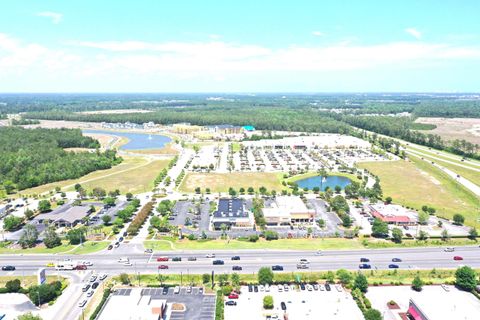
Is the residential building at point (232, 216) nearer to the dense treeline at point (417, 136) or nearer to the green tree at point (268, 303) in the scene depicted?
the green tree at point (268, 303)

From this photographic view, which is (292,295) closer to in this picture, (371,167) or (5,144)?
(371,167)

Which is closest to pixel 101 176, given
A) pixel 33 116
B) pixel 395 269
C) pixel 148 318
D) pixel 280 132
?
pixel 148 318

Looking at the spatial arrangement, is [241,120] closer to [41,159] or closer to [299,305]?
[41,159]

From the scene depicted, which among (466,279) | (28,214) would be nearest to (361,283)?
(466,279)

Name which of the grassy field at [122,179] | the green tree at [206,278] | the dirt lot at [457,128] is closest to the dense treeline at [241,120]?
the dirt lot at [457,128]

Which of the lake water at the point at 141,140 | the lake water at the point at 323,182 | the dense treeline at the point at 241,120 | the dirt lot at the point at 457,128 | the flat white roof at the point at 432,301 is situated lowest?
the flat white roof at the point at 432,301

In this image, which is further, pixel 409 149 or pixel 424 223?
pixel 409 149
